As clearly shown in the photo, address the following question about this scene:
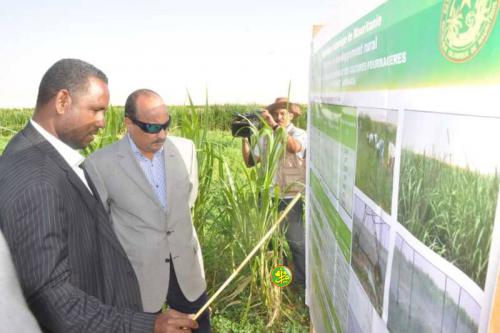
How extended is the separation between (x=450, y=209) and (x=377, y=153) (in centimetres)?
28

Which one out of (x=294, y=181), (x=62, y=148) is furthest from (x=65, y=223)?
(x=294, y=181)

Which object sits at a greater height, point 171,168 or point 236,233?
point 171,168

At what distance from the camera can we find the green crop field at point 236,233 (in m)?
3.17

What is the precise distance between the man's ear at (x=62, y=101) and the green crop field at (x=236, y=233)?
1.64 meters

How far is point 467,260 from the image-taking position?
20.7 inches

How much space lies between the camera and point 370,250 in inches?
34.6

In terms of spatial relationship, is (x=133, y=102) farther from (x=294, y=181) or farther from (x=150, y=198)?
(x=294, y=181)

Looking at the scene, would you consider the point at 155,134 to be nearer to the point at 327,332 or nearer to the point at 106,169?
the point at 106,169

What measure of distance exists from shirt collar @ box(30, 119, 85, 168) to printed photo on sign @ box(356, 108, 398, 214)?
1099 mm

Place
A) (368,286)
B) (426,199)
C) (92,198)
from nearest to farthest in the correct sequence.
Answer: (426,199)
(368,286)
(92,198)

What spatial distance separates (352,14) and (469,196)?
0.67 m

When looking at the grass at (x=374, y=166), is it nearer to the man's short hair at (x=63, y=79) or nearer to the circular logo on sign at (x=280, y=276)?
the circular logo on sign at (x=280, y=276)

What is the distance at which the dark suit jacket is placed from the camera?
1194 mm

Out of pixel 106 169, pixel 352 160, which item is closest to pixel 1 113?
pixel 106 169
